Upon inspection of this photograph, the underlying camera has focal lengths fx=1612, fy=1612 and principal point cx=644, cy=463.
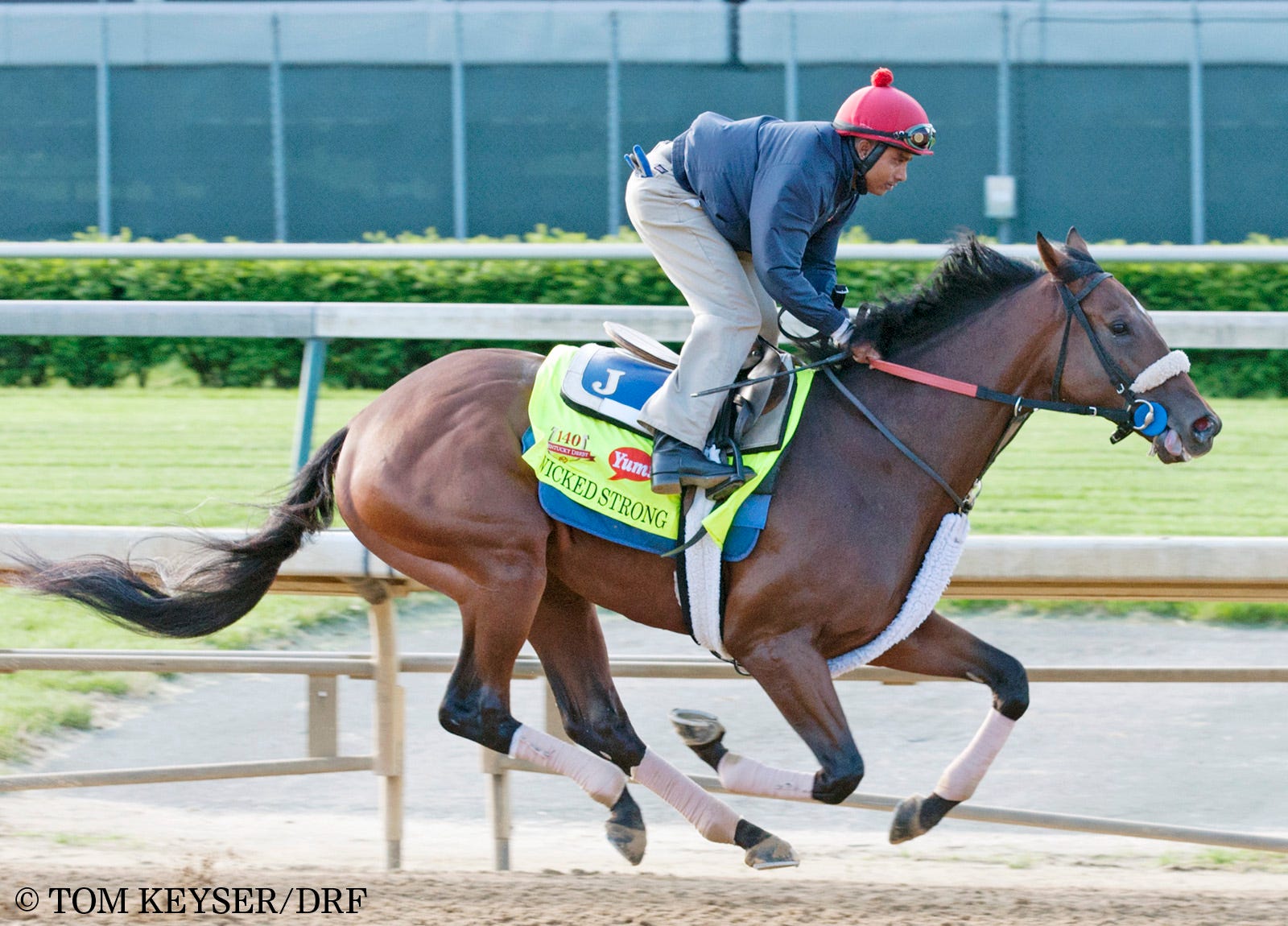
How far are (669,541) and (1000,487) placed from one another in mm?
2599

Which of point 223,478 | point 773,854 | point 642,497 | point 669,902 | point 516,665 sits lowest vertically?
point 669,902

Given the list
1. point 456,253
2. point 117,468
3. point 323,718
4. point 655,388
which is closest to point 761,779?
point 655,388

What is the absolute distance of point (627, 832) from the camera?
434cm

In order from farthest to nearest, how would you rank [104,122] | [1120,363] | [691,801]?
[104,122], [691,801], [1120,363]

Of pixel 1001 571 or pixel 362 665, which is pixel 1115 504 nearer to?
pixel 1001 571

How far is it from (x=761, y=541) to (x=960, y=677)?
69 cm

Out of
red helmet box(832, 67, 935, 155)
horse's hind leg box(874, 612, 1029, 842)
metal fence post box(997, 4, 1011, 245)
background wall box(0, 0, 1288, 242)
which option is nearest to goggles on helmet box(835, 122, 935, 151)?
red helmet box(832, 67, 935, 155)

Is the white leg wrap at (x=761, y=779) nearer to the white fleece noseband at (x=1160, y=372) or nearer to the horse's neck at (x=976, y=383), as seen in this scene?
the horse's neck at (x=976, y=383)

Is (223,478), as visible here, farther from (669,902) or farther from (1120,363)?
(1120,363)

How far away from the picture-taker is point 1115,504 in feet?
20.1

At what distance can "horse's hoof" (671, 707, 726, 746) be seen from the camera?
4.30 meters

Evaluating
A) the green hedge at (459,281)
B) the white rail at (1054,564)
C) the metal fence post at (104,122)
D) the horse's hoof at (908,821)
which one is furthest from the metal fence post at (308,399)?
the metal fence post at (104,122)

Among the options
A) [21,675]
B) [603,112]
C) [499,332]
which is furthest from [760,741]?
[603,112]

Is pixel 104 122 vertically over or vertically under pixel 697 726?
over
